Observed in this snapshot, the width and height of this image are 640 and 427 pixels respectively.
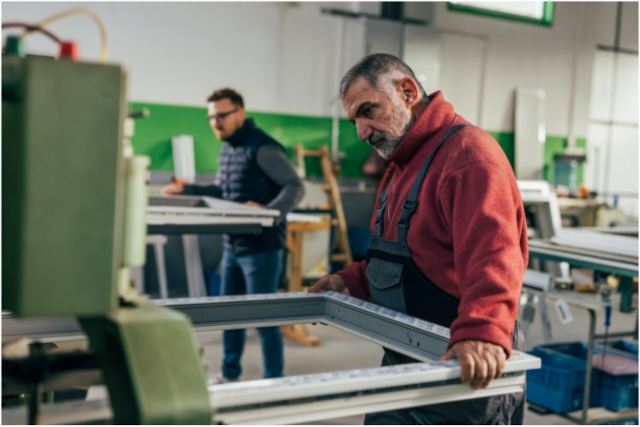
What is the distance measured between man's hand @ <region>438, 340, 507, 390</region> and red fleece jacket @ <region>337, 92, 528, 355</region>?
0.05 ft

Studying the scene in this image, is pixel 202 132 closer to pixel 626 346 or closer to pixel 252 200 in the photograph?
pixel 252 200

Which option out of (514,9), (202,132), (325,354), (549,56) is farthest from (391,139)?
(549,56)

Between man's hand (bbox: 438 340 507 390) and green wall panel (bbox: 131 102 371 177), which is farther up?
green wall panel (bbox: 131 102 371 177)

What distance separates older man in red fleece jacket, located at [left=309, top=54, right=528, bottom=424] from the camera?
114 centimetres

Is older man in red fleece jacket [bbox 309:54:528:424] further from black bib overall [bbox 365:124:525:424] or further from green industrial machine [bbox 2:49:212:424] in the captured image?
green industrial machine [bbox 2:49:212:424]

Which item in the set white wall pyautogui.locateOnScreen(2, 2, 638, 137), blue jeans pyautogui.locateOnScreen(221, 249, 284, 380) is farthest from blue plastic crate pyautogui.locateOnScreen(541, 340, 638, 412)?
white wall pyautogui.locateOnScreen(2, 2, 638, 137)

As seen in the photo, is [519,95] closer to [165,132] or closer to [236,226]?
[165,132]

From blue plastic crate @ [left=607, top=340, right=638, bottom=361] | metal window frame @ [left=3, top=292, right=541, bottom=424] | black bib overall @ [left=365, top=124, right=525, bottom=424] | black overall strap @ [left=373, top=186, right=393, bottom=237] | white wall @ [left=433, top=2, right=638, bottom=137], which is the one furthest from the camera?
white wall @ [left=433, top=2, right=638, bottom=137]

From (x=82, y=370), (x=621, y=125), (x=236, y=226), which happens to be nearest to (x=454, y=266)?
(x=82, y=370)

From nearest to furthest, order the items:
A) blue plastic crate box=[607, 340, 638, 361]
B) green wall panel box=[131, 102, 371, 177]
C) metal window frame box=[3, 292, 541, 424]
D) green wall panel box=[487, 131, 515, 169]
Answer: metal window frame box=[3, 292, 541, 424] < blue plastic crate box=[607, 340, 638, 361] < green wall panel box=[131, 102, 371, 177] < green wall panel box=[487, 131, 515, 169]

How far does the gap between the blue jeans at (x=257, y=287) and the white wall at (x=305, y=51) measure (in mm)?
1913

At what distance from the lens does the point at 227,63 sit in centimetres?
560

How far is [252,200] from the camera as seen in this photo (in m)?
3.30

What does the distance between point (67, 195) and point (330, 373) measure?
0.52 meters
